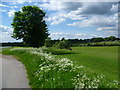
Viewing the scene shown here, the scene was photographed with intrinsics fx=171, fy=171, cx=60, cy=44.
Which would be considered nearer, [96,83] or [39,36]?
[96,83]

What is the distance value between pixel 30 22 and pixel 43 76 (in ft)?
101

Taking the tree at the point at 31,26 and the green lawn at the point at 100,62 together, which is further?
the tree at the point at 31,26

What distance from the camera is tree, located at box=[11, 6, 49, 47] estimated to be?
38.8 m

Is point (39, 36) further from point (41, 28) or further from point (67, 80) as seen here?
point (67, 80)

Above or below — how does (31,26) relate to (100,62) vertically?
above

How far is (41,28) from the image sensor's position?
1535 inches

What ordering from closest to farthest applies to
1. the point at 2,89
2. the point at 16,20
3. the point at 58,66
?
the point at 2,89 < the point at 58,66 < the point at 16,20

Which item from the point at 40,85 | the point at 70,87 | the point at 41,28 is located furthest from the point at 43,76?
the point at 41,28

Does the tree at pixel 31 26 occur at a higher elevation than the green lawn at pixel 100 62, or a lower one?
higher

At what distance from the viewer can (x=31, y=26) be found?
126 feet

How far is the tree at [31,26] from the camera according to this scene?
127ft

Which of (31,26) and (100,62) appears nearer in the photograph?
(100,62)

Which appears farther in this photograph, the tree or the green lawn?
the tree

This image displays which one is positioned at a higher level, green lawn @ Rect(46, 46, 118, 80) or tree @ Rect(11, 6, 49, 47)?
tree @ Rect(11, 6, 49, 47)
